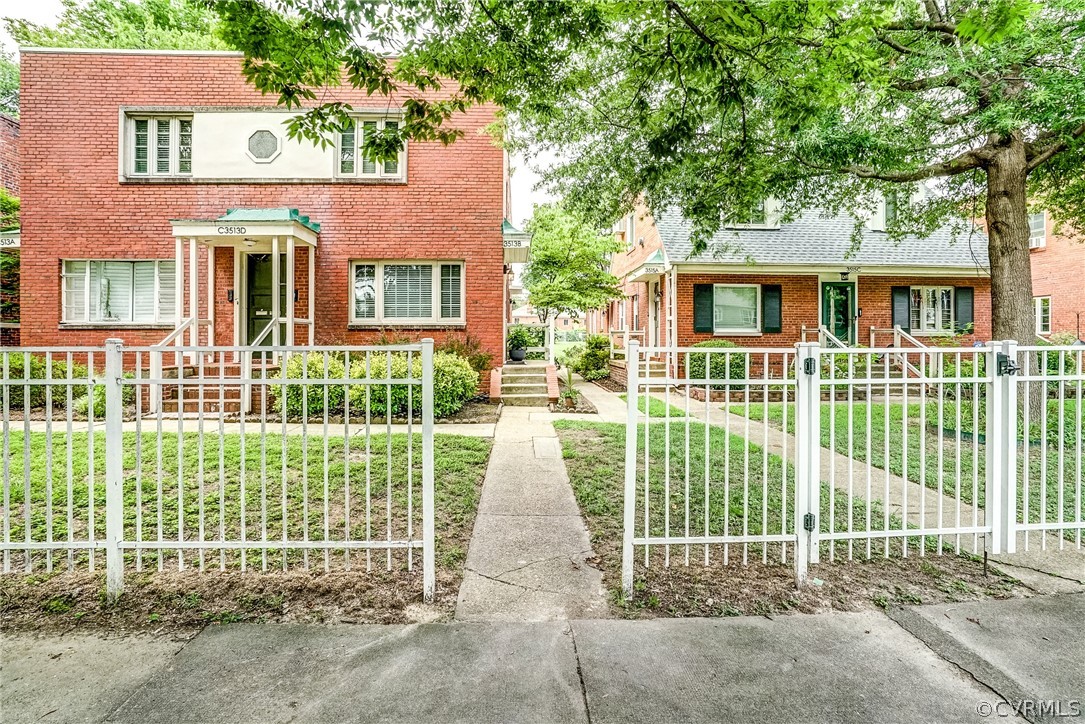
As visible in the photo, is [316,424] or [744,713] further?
[316,424]

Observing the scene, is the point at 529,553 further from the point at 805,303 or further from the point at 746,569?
the point at 805,303

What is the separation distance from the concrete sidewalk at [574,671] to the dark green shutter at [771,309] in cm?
1261

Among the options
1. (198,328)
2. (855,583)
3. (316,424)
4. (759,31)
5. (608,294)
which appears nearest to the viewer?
(855,583)

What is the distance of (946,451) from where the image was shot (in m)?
7.07

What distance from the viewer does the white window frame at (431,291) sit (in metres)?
11.0

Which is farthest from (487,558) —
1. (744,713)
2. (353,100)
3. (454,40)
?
(353,100)

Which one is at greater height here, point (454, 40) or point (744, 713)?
point (454, 40)

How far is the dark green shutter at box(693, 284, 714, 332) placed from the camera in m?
14.8

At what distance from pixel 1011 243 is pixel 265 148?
13.5 metres

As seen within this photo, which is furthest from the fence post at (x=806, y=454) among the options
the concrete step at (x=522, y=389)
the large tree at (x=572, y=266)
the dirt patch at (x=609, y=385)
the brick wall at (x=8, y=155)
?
the brick wall at (x=8, y=155)

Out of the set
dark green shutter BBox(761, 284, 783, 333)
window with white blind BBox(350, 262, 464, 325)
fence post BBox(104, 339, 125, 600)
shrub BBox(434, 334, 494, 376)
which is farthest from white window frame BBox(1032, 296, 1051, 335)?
fence post BBox(104, 339, 125, 600)

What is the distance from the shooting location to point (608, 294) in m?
19.2

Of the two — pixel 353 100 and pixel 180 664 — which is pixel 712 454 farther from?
pixel 353 100

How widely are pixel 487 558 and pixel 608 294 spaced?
16.1 metres
